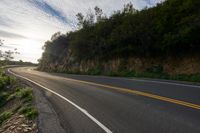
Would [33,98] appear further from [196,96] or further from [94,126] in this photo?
[196,96]

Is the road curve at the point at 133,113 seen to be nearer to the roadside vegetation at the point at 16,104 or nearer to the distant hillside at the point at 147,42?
the roadside vegetation at the point at 16,104

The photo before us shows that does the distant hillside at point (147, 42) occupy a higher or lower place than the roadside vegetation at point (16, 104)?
higher

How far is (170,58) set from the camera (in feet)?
71.0

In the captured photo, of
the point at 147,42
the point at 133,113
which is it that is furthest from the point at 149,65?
the point at 133,113

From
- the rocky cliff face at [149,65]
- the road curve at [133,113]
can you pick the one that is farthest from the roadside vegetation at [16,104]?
the rocky cliff face at [149,65]

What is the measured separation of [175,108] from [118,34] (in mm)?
19942

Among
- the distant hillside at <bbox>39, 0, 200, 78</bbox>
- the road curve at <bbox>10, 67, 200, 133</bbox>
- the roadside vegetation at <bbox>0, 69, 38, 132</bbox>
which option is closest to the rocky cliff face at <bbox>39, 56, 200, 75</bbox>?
the distant hillside at <bbox>39, 0, 200, 78</bbox>

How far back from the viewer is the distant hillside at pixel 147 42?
19578 millimetres

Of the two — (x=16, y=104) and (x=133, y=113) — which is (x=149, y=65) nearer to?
(x=16, y=104)

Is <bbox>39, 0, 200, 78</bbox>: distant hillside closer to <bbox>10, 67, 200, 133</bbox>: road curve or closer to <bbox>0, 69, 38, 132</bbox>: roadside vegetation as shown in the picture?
<bbox>10, 67, 200, 133</bbox>: road curve

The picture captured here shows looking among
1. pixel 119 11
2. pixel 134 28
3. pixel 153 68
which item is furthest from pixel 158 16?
pixel 119 11

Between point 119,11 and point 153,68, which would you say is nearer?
point 153,68

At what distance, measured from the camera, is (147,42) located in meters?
23.3

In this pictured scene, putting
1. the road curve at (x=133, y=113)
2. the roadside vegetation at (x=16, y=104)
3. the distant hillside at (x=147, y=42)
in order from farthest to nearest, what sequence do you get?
the distant hillside at (x=147, y=42), the roadside vegetation at (x=16, y=104), the road curve at (x=133, y=113)
